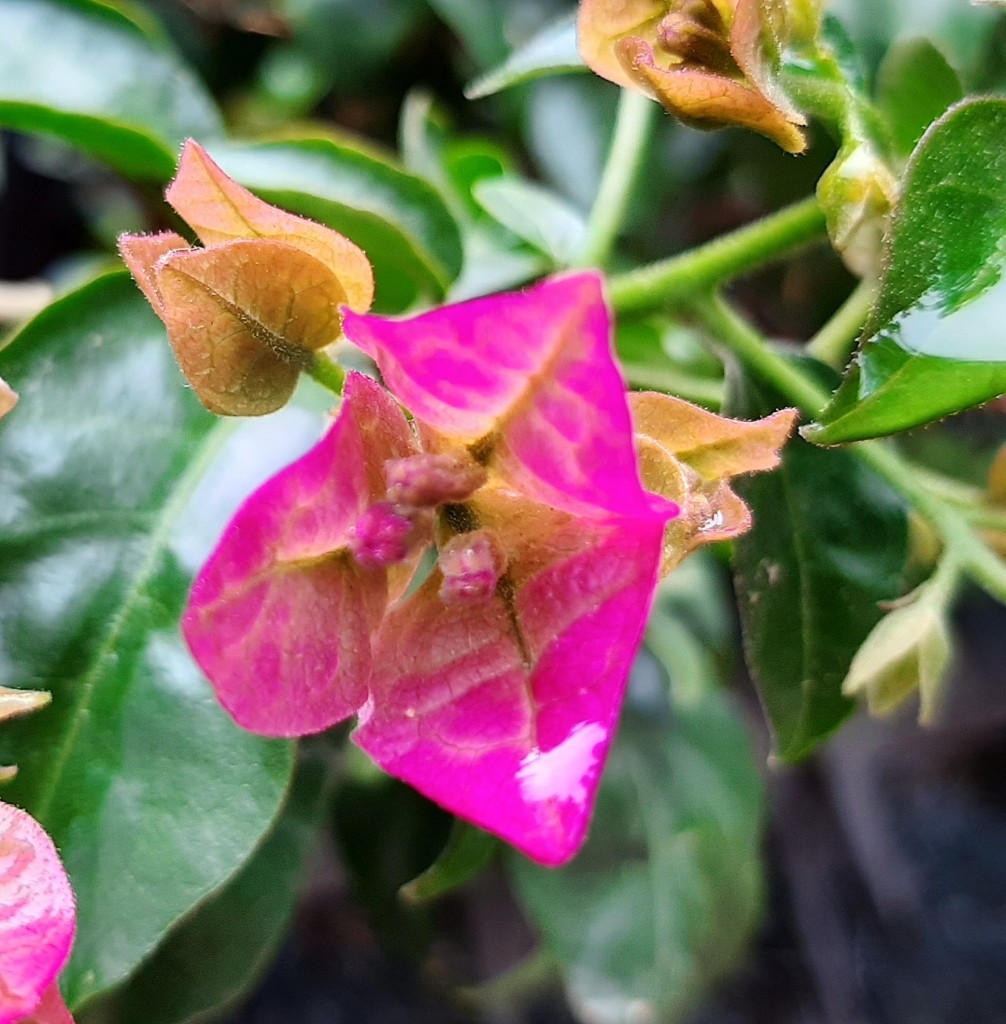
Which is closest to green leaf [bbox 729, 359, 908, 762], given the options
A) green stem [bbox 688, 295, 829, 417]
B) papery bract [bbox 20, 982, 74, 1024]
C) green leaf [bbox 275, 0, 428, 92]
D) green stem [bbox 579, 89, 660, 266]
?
green stem [bbox 688, 295, 829, 417]

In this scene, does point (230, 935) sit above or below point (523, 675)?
below

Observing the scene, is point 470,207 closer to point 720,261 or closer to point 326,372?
point 720,261

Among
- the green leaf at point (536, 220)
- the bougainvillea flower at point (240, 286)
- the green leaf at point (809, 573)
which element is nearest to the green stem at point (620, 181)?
the green leaf at point (536, 220)

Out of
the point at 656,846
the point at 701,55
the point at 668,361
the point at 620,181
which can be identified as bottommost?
the point at 656,846

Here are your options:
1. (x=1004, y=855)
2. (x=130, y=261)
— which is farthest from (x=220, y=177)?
(x=1004, y=855)

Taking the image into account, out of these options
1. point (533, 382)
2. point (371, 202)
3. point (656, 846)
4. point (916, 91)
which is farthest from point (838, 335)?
point (656, 846)

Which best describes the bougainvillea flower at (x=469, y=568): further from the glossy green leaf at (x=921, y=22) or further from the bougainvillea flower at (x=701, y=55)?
the glossy green leaf at (x=921, y=22)

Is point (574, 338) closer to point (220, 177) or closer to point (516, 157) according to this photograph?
point (220, 177)
